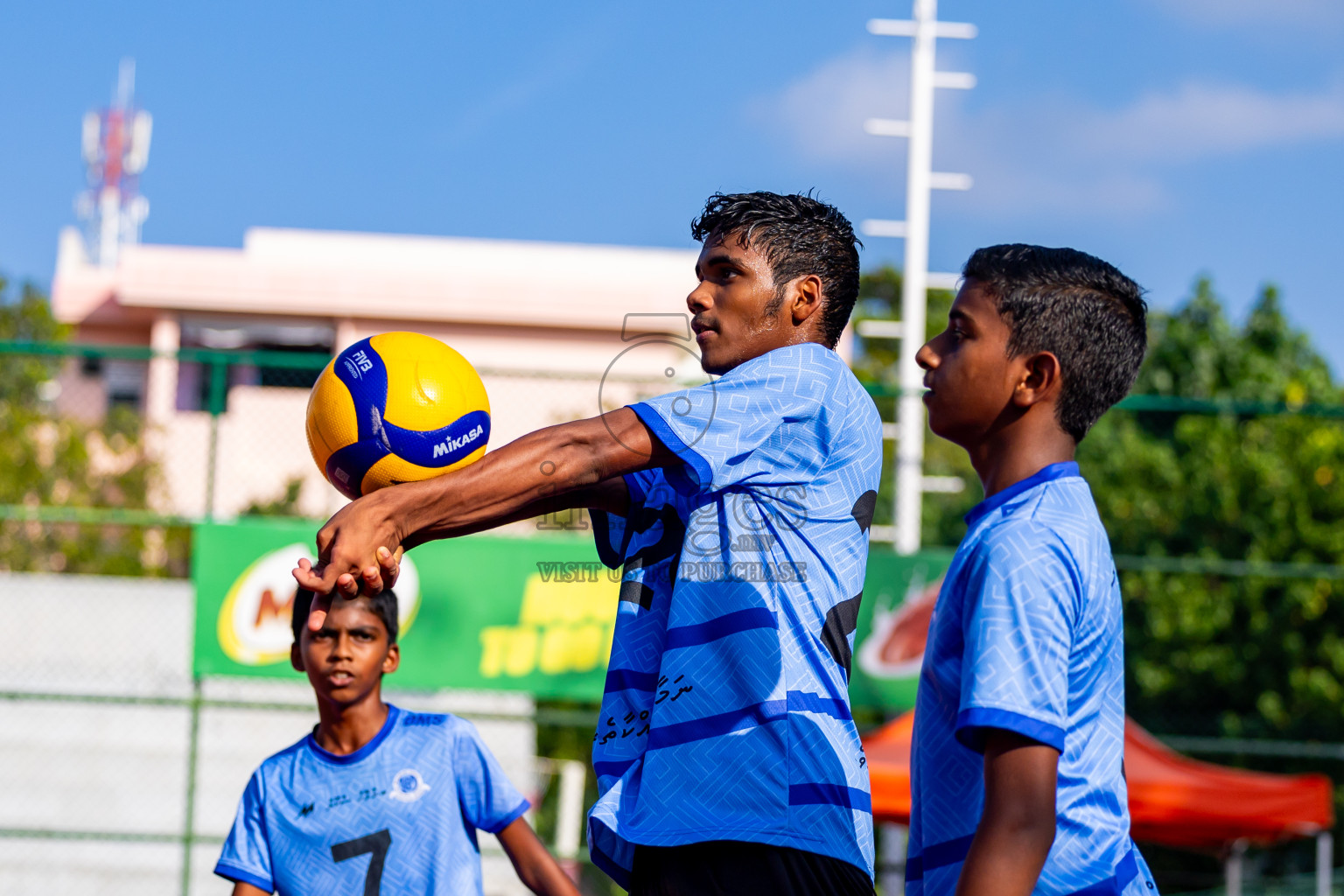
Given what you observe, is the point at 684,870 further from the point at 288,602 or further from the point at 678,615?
the point at 288,602

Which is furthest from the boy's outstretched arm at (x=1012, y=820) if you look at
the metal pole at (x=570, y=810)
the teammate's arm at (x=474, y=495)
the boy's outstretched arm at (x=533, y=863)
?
the metal pole at (x=570, y=810)

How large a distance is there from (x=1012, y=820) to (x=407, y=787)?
225cm

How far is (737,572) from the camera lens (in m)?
2.21

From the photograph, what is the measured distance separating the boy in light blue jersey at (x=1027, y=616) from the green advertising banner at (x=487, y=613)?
5.62 metres

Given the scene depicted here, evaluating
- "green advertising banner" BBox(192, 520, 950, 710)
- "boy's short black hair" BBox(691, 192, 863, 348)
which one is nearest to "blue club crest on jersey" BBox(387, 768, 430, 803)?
"boy's short black hair" BBox(691, 192, 863, 348)

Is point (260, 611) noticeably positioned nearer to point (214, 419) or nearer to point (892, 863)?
point (214, 419)

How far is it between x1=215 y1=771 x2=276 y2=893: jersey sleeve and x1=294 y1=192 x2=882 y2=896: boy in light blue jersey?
1616 mm

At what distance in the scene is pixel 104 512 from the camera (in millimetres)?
8078

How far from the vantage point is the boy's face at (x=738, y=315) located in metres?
2.36

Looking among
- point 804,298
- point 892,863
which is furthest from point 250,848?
Answer: point 892,863

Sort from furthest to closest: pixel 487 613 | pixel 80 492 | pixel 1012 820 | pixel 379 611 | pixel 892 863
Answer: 1. pixel 80 492
2. pixel 892 863
3. pixel 487 613
4. pixel 379 611
5. pixel 1012 820

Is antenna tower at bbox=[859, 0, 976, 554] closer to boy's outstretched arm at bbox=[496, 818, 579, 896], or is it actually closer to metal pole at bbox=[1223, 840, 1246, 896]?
metal pole at bbox=[1223, 840, 1246, 896]

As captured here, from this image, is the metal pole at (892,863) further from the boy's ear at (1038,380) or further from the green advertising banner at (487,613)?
the boy's ear at (1038,380)

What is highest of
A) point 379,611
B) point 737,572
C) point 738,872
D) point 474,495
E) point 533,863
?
point 474,495
